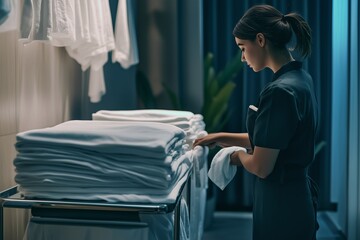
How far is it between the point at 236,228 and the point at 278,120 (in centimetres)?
229

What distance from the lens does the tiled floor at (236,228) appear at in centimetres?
329

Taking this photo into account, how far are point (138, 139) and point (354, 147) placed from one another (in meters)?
2.12

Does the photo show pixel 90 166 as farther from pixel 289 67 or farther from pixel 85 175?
pixel 289 67

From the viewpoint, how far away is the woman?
1.35 metres

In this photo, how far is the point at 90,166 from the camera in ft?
3.66

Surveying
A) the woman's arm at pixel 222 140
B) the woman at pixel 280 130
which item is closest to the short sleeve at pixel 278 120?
the woman at pixel 280 130

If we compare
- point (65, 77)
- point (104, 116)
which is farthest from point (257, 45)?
point (65, 77)

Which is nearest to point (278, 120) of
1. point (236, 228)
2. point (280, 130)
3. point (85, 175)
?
point (280, 130)

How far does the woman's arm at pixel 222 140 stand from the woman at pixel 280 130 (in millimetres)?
165

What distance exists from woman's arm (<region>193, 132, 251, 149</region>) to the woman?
0.17 metres

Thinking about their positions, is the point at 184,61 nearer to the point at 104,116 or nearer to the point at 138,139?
the point at 104,116

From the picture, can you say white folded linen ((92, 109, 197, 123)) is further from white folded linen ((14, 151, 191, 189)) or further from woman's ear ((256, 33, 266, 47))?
white folded linen ((14, 151, 191, 189))

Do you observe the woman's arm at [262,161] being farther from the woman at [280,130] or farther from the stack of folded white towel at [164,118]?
the stack of folded white towel at [164,118]

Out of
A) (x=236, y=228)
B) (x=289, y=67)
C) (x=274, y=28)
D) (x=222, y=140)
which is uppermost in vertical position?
(x=274, y=28)
